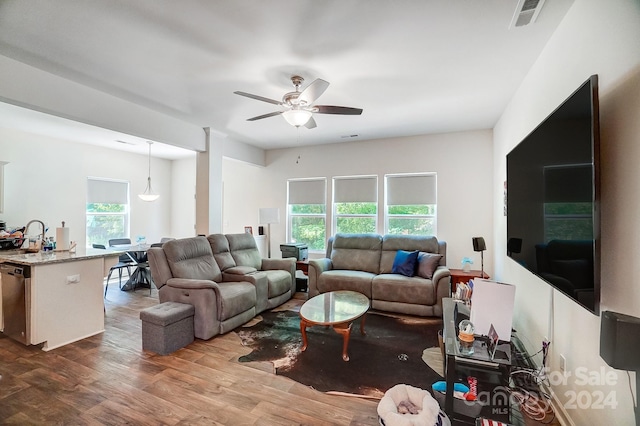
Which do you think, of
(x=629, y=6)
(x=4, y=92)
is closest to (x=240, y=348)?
(x=4, y=92)

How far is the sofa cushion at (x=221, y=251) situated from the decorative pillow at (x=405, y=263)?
2396 mm

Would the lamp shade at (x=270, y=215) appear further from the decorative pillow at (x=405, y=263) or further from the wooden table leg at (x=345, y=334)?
the wooden table leg at (x=345, y=334)

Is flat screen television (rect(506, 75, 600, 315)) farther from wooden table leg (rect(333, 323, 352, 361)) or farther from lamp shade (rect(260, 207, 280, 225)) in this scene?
lamp shade (rect(260, 207, 280, 225))

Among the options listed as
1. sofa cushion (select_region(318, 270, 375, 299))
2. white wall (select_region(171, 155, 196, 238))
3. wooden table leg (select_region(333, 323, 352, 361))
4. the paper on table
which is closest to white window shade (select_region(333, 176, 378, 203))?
sofa cushion (select_region(318, 270, 375, 299))

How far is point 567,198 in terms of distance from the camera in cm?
142

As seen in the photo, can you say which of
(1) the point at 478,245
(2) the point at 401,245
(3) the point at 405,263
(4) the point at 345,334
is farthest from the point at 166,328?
(1) the point at 478,245

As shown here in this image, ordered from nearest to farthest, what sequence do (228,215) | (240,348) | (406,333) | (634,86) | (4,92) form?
(634,86) < (4,92) < (240,348) < (406,333) < (228,215)

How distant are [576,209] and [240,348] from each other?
2.87 m

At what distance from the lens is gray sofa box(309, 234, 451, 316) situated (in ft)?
11.9

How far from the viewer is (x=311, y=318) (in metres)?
2.62

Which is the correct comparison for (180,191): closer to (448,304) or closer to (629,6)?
(448,304)

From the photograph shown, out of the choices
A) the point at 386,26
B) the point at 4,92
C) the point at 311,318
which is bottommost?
the point at 311,318

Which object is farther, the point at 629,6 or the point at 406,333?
the point at 406,333

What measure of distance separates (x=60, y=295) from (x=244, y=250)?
2.15 meters
